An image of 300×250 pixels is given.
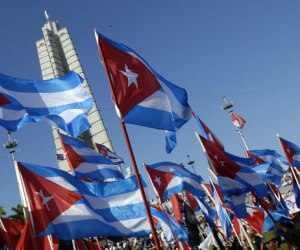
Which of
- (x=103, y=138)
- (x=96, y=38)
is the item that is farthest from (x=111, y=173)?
(x=103, y=138)

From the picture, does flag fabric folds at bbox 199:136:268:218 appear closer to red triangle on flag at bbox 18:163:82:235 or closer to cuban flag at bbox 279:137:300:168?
red triangle on flag at bbox 18:163:82:235

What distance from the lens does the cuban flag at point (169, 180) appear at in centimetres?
1220

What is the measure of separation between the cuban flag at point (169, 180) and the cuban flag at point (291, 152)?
299 cm

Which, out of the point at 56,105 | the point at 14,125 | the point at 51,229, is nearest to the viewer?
the point at 51,229

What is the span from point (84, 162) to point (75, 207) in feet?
15.7

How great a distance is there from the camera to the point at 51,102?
27.3 ft

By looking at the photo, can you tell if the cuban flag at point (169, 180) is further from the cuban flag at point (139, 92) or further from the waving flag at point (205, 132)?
the cuban flag at point (139, 92)

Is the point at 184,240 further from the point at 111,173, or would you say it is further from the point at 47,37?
the point at 47,37

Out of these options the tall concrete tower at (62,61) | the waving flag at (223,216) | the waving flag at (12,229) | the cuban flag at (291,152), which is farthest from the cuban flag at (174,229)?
the tall concrete tower at (62,61)

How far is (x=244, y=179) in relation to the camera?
28.1ft

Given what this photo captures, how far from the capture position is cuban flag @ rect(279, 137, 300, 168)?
12.1 m

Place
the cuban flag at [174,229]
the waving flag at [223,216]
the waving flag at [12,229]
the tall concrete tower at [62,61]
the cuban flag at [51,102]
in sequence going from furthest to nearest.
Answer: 1. the tall concrete tower at [62,61]
2. the cuban flag at [174,229]
3. the waving flag at [223,216]
4. the waving flag at [12,229]
5. the cuban flag at [51,102]

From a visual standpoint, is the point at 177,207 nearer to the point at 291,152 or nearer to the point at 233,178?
the point at 291,152

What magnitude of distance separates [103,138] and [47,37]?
Result: 908 inches
